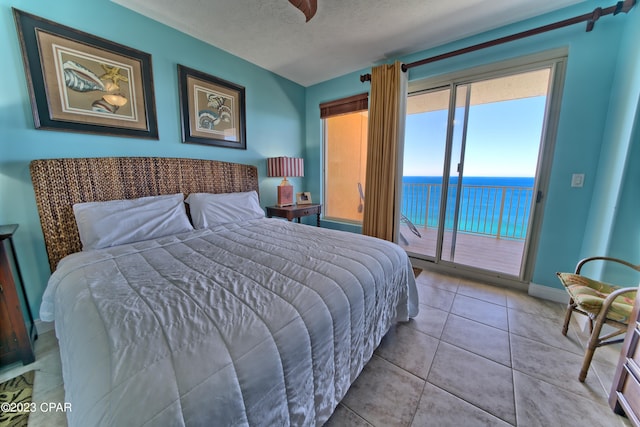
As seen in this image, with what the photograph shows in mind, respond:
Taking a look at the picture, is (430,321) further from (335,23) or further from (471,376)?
(335,23)

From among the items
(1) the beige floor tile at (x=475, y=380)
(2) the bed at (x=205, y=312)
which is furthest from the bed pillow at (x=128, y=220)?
(1) the beige floor tile at (x=475, y=380)

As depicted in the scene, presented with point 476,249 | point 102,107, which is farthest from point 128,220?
A: point 476,249

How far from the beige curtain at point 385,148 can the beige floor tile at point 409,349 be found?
132 centimetres

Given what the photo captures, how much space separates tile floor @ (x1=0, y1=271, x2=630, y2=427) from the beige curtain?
49.5 inches

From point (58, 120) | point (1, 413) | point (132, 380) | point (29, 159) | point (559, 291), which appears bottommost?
point (1, 413)

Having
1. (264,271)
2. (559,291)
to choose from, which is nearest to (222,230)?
(264,271)

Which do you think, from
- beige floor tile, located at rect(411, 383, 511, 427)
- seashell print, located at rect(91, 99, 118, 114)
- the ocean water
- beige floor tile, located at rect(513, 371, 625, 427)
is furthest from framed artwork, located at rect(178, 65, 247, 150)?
beige floor tile, located at rect(513, 371, 625, 427)

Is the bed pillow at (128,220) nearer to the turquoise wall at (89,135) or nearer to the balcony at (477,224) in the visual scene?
the turquoise wall at (89,135)

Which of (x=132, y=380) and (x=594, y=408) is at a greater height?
(x=132, y=380)

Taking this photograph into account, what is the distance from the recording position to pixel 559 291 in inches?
84.1

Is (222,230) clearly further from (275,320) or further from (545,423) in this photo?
A: (545,423)

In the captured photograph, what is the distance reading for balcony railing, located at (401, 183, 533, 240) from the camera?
3.46 metres

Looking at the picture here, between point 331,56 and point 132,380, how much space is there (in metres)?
3.23

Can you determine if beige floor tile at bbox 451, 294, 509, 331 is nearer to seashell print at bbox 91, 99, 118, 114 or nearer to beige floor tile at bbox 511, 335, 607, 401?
beige floor tile at bbox 511, 335, 607, 401
